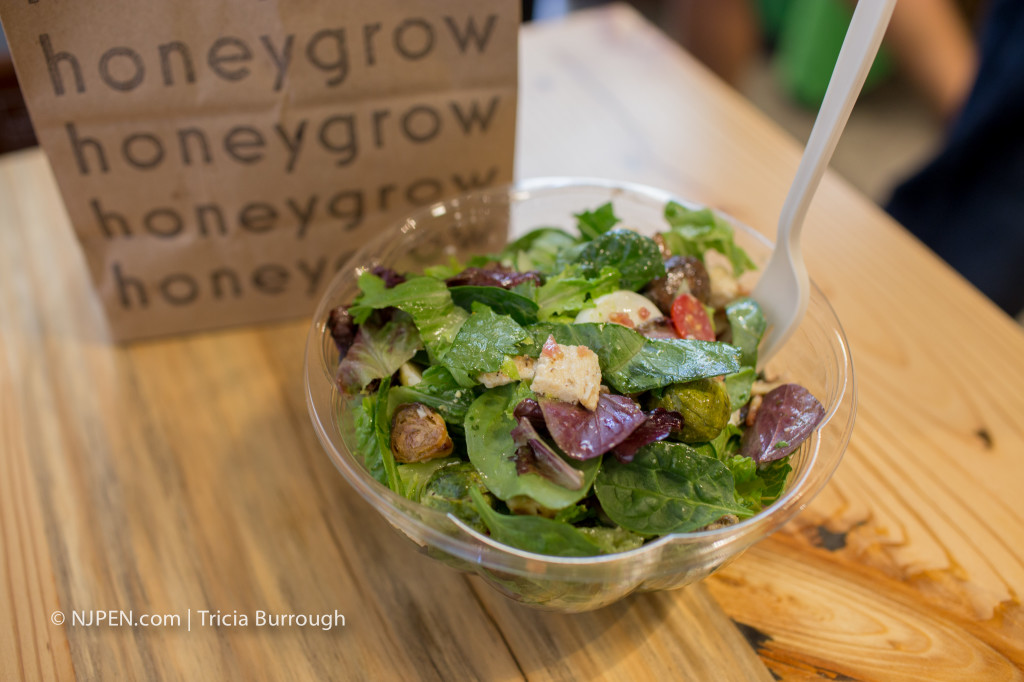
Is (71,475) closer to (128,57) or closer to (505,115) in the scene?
(128,57)

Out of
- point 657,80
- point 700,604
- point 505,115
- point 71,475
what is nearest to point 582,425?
point 700,604

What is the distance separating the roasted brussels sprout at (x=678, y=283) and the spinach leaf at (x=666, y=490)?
19 centimetres

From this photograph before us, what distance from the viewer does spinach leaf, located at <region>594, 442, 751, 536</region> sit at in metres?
0.67

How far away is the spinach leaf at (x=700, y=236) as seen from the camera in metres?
0.93

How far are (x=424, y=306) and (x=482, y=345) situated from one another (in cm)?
10

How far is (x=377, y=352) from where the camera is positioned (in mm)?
790

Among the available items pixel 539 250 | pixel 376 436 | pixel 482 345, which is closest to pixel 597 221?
pixel 539 250

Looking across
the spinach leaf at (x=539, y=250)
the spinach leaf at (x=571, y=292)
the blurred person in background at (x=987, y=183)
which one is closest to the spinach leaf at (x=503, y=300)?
the spinach leaf at (x=571, y=292)

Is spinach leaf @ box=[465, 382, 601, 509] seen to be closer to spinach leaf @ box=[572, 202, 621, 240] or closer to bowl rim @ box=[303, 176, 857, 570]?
bowl rim @ box=[303, 176, 857, 570]

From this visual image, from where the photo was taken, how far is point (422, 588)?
2.67 feet

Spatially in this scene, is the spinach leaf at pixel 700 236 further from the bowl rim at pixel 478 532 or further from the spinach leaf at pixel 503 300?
the spinach leaf at pixel 503 300

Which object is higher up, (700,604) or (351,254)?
(351,254)

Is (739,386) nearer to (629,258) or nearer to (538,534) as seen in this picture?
(629,258)

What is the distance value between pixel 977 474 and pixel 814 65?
2.29 metres
